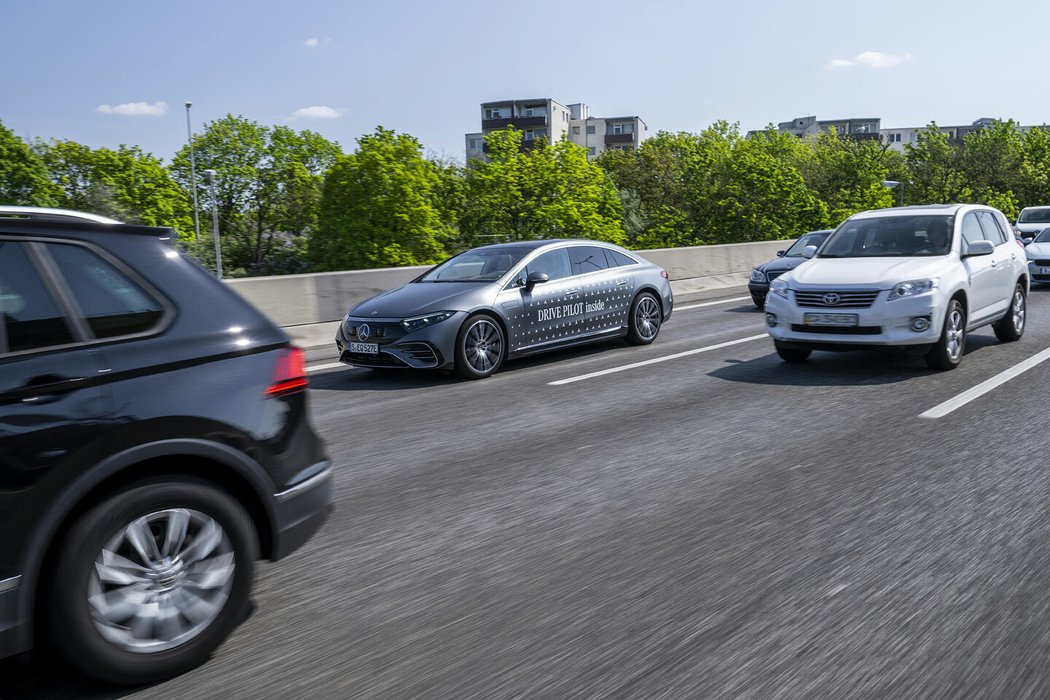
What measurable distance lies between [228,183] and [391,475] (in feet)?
267

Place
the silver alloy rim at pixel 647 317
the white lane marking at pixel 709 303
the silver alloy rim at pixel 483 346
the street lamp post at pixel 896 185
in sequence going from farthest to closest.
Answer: the street lamp post at pixel 896 185, the white lane marking at pixel 709 303, the silver alloy rim at pixel 647 317, the silver alloy rim at pixel 483 346

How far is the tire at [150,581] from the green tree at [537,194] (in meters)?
54.9

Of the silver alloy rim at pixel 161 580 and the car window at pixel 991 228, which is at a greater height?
the car window at pixel 991 228

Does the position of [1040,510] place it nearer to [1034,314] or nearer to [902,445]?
[902,445]

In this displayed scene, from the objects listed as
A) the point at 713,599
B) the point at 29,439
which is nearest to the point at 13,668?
the point at 29,439

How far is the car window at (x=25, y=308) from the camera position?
113 inches

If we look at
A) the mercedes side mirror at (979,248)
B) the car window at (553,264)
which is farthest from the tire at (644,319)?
the mercedes side mirror at (979,248)

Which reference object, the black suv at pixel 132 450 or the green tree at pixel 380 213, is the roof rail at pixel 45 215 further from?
the green tree at pixel 380 213

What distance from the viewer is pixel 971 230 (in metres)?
10.1

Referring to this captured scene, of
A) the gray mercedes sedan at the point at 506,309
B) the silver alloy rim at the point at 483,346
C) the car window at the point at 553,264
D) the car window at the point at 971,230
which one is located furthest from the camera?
the car window at the point at 553,264

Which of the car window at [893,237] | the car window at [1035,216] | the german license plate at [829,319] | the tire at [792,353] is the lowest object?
the tire at [792,353]

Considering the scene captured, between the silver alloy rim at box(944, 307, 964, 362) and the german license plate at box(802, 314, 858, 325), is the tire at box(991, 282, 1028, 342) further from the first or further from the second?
the german license plate at box(802, 314, 858, 325)

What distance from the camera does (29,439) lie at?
8.93 feet

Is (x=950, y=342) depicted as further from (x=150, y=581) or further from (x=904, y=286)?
(x=150, y=581)
